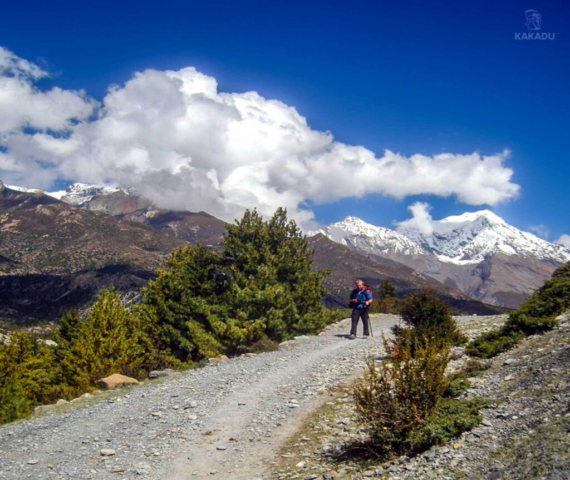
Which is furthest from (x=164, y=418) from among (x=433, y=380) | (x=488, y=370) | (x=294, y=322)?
(x=294, y=322)

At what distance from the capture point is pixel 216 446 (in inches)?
414

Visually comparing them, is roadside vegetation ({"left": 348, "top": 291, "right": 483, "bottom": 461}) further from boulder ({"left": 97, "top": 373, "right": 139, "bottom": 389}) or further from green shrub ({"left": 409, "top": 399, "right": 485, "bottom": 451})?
boulder ({"left": 97, "top": 373, "right": 139, "bottom": 389})

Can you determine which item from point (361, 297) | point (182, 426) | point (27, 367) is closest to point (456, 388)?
point (182, 426)

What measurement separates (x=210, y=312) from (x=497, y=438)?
76.8 ft

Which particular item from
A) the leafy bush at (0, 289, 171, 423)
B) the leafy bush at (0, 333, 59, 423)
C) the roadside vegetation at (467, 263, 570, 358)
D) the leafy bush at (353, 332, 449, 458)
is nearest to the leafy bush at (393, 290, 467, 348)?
the roadside vegetation at (467, 263, 570, 358)

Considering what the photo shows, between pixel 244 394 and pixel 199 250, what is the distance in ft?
70.2

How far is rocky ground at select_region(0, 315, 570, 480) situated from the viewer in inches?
284

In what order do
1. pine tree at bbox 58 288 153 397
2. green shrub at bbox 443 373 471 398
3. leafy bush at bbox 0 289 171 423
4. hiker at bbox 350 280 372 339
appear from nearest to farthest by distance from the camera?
green shrub at bbox 443 373 471 398, hiker at bbox 350 280 372 339, leafy bush at bbox 0 289 171 423, pine tree at bbox 58 288 153 397

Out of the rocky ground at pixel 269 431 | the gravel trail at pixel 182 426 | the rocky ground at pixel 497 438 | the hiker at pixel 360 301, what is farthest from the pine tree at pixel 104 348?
→ the rocky ground at pixel 497 438

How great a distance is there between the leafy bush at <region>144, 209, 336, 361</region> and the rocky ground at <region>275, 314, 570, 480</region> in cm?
1501

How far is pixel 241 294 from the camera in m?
27.9

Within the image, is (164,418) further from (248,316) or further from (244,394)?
(248,316)

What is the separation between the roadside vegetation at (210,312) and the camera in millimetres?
26359

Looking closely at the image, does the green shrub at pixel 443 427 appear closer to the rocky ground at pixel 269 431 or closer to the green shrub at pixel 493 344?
the rocky ground at pixel 269 431
